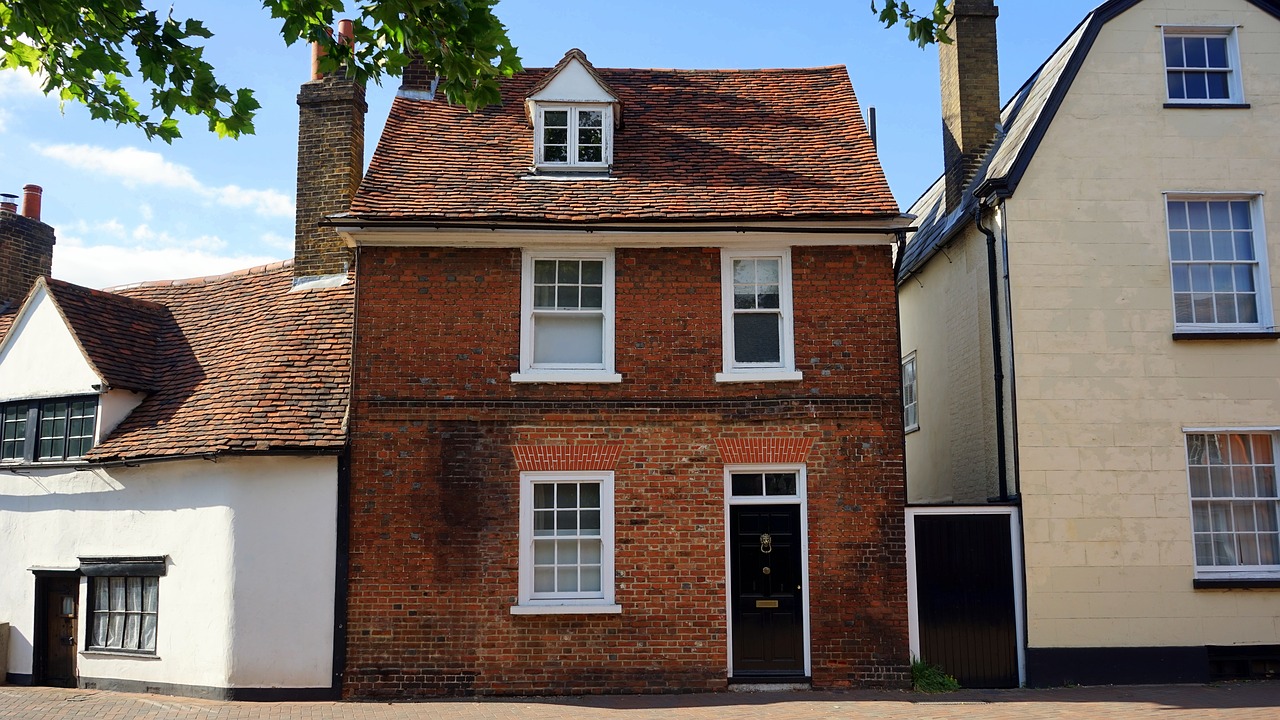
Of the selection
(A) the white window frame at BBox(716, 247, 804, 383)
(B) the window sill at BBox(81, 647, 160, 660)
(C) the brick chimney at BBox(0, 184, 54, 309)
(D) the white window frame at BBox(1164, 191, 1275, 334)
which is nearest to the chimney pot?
(C) the brick chimney at BBox(0, 184, 54, 309)

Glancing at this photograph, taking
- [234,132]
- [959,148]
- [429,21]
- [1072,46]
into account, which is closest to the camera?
[429,21]

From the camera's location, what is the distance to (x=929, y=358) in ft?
59.5

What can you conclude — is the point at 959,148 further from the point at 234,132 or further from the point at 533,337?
the point at 234,132

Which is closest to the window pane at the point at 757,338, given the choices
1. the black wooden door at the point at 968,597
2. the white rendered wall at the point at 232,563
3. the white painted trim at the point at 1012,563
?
the white painted trim at the point at 1012,563

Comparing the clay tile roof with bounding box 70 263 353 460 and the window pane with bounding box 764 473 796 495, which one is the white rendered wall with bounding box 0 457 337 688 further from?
the window pane with bounding box 764 473 796 495

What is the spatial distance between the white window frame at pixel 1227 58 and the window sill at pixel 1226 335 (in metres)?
3.31

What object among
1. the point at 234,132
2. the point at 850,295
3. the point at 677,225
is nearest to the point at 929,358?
the point at 850,295

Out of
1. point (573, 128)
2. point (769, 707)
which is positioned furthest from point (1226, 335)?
point (573, 128)

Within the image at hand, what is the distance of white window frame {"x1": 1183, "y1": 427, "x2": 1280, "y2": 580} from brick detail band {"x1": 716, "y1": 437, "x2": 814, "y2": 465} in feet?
16.8

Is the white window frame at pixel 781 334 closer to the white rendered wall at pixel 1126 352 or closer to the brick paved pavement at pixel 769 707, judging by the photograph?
the white rendered wall at pixel 1126 352

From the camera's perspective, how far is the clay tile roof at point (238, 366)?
13.8 meters

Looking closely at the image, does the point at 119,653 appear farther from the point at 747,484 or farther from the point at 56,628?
the point at 747,484

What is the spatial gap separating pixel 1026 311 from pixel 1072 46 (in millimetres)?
4283

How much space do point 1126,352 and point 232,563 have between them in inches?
484
